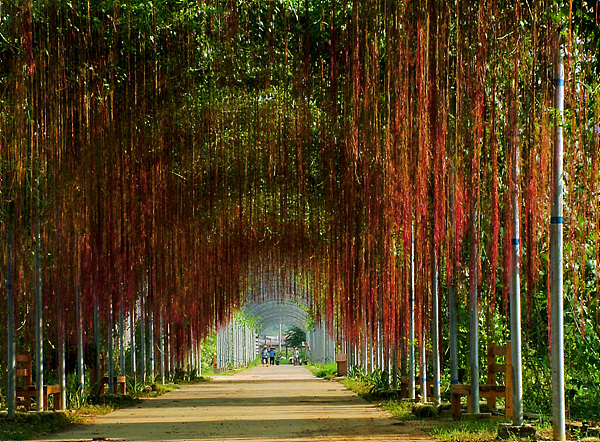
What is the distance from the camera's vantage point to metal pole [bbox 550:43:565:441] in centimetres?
842

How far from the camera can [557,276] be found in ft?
28.5

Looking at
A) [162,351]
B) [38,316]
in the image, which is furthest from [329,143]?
[162,351]

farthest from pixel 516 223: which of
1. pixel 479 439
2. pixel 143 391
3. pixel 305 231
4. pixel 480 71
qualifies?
pixel 305 231

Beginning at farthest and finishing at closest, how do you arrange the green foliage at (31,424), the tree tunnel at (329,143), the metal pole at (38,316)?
the metal pole at (38,316)
the green foliage at (31,424)
the tree tunnel at (329,143)

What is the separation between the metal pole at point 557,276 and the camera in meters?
8.42

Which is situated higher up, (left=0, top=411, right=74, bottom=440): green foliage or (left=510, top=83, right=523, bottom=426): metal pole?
(left=510, top=83, right=523, bottom=426): metal pole

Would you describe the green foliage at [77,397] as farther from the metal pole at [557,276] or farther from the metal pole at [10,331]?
the metal pole at [557,276]

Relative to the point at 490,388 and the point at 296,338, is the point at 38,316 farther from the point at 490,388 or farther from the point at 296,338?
the point at 296,338

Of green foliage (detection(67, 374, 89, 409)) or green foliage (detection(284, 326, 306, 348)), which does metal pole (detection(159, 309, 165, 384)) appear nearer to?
green foliage (detection(67, 374, 89, 409))

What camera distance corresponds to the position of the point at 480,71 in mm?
6734

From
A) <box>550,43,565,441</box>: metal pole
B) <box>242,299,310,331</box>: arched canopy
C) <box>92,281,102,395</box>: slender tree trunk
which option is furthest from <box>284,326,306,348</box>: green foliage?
<box>550,43,565,441</box>: metal pole

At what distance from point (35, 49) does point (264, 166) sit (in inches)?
388

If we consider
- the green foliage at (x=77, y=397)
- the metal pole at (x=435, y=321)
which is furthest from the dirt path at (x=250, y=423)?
the metal pole at (x=435, y=321)

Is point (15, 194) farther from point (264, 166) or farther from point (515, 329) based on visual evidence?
point (264, 166)
